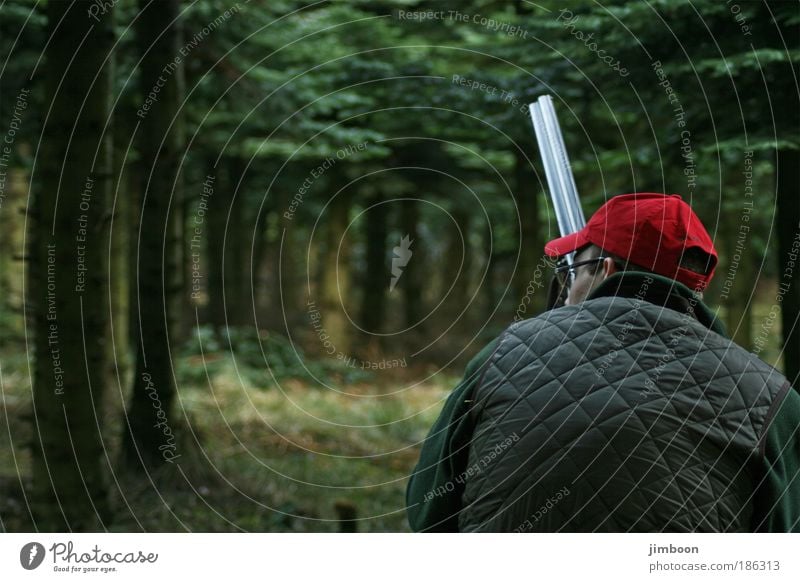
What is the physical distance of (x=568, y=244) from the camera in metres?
2.73

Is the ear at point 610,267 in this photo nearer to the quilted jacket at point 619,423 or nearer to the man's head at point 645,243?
the man's head at point 645,243

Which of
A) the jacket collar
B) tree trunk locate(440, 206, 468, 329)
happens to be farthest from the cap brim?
tree trunk locate(440, 206, 468, 329)

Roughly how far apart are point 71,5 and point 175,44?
2.54m

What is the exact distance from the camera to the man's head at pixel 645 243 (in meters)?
2.50

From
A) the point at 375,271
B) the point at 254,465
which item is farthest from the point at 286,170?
the point at 254,465

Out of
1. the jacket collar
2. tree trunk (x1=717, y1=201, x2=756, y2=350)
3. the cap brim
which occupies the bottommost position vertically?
tree trunk (x1=717, y1=201, x2=756, y2=350)

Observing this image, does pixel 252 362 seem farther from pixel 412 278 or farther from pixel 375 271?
pixel 412 278

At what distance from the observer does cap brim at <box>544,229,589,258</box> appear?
8.72 ft

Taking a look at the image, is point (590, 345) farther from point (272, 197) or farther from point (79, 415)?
point (272, 197)

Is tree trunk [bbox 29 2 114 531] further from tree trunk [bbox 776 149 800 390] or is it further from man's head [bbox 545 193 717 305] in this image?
tree trunk [bbox 776 149 800 390]

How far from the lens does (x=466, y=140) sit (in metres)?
11.8

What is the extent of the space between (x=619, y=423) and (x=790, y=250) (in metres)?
3.71

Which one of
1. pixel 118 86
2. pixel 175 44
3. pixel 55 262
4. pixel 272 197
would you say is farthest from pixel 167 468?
pixel 272 197
